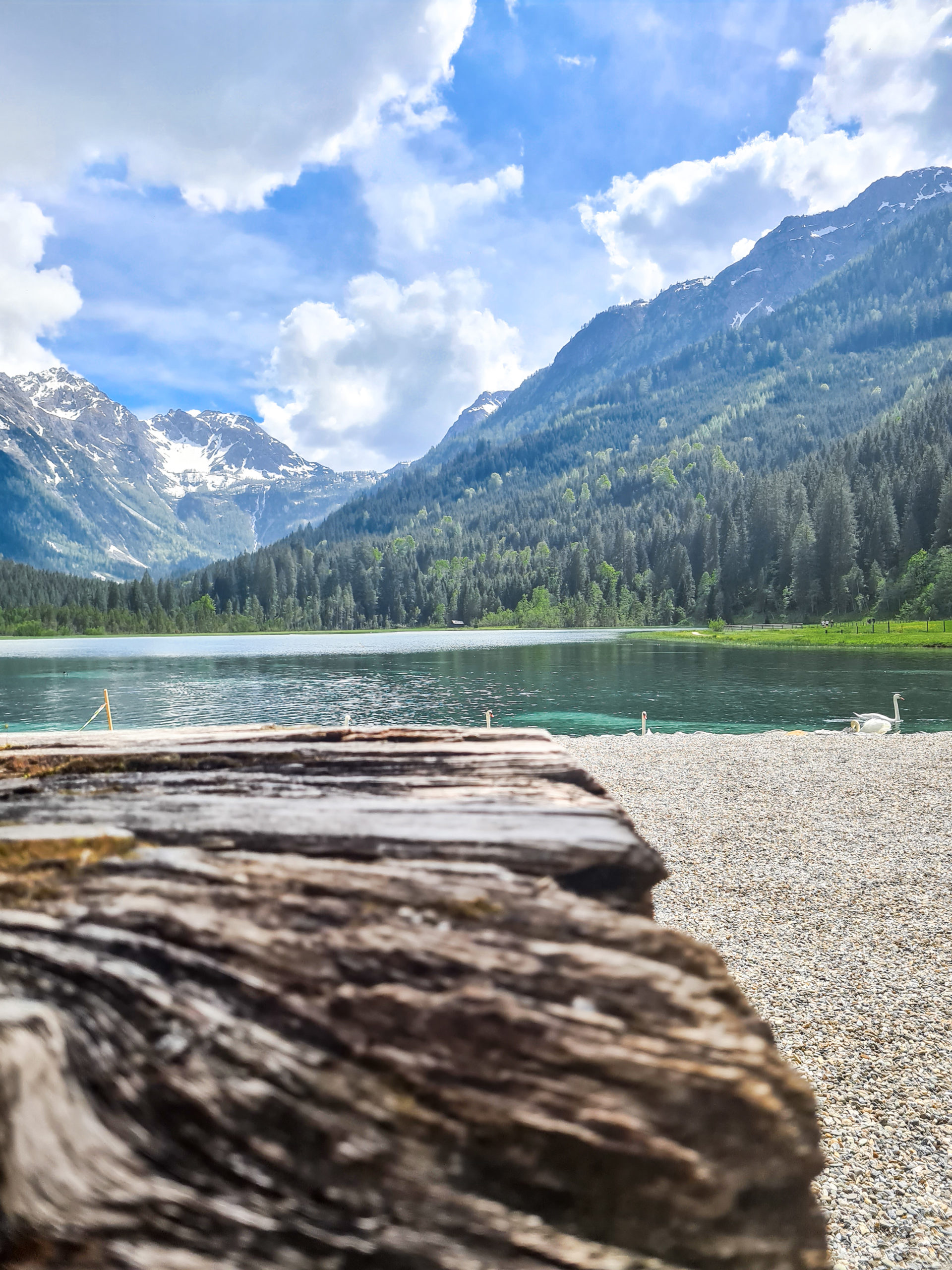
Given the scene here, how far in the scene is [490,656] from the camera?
7881 cm

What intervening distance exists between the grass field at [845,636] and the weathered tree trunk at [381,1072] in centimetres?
7811

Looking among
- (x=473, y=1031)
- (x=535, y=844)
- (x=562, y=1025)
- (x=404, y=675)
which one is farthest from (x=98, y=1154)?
(x=404, y=675)

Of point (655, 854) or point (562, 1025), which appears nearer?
point (562, 1025)

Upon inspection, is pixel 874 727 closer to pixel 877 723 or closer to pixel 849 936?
pixel 877 723

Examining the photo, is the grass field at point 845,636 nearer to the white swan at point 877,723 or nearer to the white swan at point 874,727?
the white swan at point 877,723

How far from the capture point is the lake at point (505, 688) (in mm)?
34375

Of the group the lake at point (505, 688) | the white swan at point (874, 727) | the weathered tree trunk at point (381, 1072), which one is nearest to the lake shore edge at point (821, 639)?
the lake at point (505, 688)

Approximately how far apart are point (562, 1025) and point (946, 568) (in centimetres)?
10214

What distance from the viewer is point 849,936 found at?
800 centimetres

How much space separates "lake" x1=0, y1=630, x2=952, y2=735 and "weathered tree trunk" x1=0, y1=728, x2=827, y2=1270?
406 inches

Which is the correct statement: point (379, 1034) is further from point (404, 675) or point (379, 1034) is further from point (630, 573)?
point (630, 573)

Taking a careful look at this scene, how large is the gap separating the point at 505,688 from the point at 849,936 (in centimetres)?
4001

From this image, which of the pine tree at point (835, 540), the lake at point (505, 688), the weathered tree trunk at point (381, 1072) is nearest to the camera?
the weathered tree trunk at point (381, 1072)

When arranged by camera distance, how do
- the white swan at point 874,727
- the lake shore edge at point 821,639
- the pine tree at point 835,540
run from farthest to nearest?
1. the pine tree at point 835,540
2. the lake shore edge at point 821,639
3. the white swan at point 874,727
